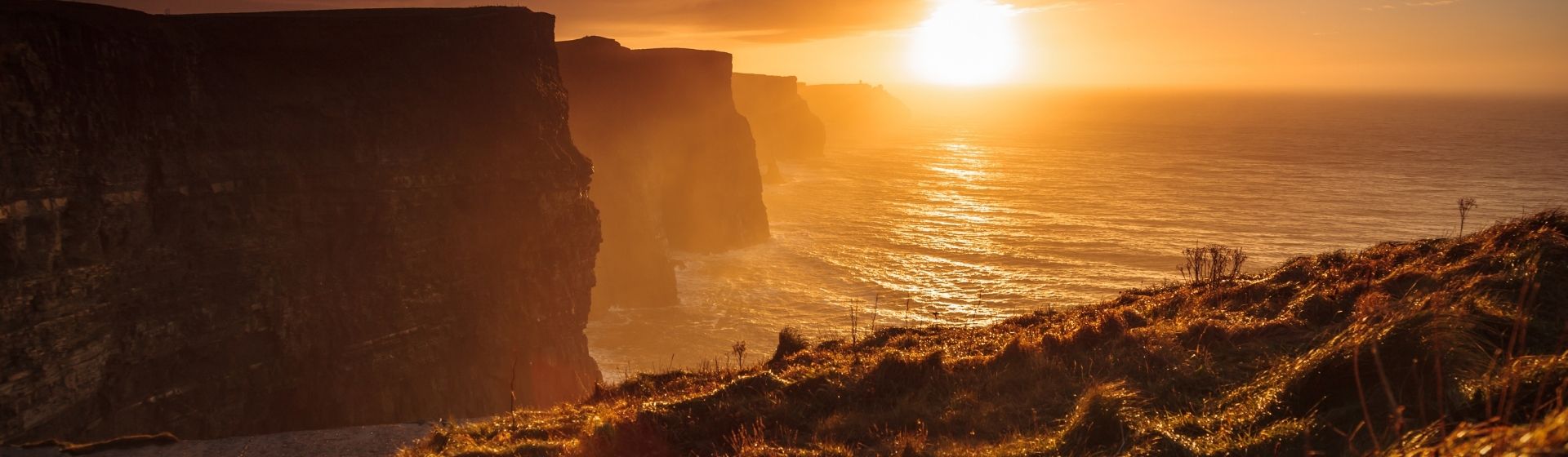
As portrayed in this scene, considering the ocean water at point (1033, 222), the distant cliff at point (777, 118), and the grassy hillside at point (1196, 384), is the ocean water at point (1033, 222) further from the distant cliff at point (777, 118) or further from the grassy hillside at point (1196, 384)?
the grassy hillside at point (1196, 384)

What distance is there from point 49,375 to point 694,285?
36771mm

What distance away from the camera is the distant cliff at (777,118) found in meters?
108

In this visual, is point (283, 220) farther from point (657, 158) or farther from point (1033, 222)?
point (1033, 222)

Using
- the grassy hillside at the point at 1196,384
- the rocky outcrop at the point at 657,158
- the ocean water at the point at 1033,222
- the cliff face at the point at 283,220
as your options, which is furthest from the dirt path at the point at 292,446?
the rocky outcrop at the point at 657,158

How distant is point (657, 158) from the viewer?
57438mm

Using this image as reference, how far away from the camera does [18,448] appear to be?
40.7ft

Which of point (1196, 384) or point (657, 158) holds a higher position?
point (657, 158)

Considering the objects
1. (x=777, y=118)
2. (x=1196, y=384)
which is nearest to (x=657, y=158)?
(x=1196, y=384)

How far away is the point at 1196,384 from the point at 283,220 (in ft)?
89.8

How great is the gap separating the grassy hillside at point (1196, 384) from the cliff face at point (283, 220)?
56.4 feet

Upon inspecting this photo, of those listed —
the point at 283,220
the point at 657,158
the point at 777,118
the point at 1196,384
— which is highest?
the point at 777,118

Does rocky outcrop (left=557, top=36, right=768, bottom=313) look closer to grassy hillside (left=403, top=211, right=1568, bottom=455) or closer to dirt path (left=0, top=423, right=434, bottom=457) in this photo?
dirt path (left=0, top=423, right=434, bottom=457)

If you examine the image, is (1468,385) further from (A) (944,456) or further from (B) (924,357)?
(B) (924,357)

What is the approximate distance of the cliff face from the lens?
20375mm
